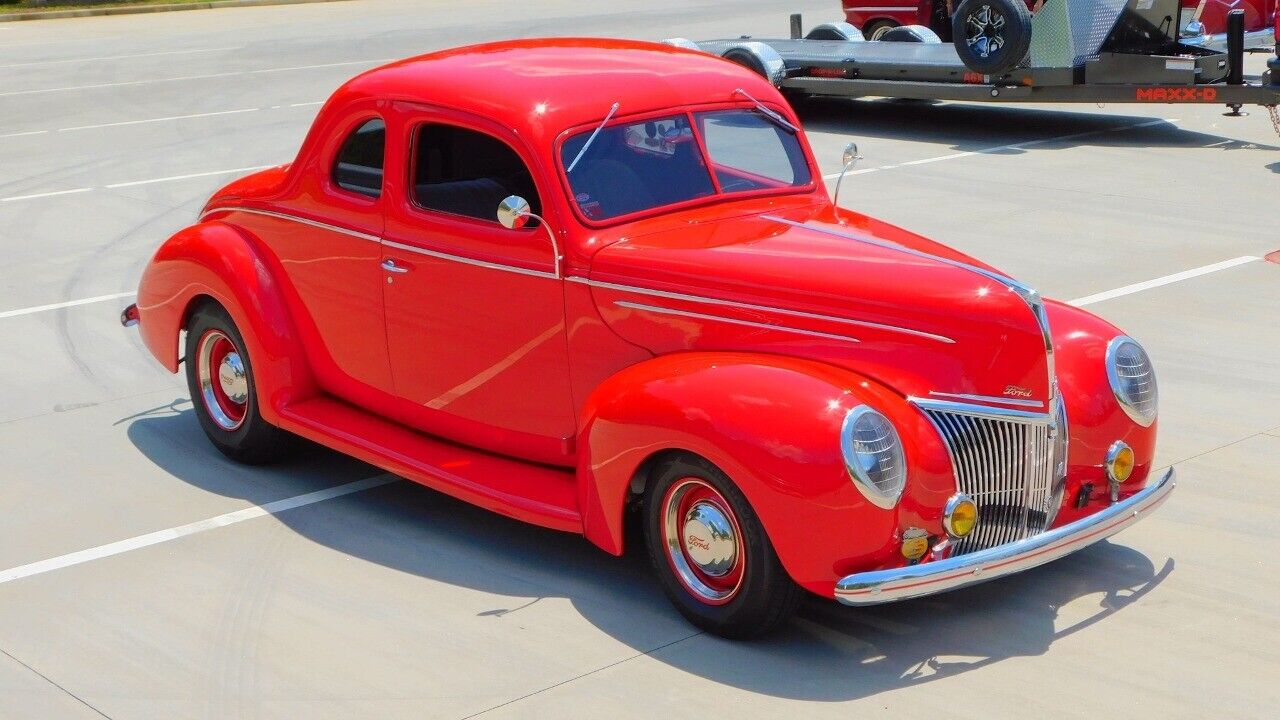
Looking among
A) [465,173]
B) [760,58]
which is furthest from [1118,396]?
[760,58]

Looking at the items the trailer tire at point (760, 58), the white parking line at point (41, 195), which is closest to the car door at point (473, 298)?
the white parking line at point (41, 195)

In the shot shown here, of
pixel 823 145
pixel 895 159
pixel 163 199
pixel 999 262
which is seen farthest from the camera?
pixel 823 145

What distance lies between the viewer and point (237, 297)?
22.2 ft

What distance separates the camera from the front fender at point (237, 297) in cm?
669

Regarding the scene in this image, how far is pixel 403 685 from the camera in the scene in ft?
16.0

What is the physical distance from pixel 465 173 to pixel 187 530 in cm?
189

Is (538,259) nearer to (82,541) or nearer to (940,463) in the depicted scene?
(940,463)

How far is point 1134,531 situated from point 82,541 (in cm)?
425

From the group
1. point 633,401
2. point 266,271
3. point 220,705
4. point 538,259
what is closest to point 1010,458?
point 633,401

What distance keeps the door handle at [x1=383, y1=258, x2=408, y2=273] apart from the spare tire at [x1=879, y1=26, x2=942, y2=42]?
1306cm

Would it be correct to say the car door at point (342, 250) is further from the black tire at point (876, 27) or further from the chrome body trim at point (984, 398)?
the black tire at point (876, 27)

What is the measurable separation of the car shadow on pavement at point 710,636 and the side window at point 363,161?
4.46 ft

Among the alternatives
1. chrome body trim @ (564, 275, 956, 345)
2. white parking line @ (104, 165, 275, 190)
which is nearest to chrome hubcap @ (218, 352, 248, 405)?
chrome body trim @ (564, 275, 956, 345)

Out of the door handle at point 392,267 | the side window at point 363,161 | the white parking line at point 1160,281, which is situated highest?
the side window at point 363,161
